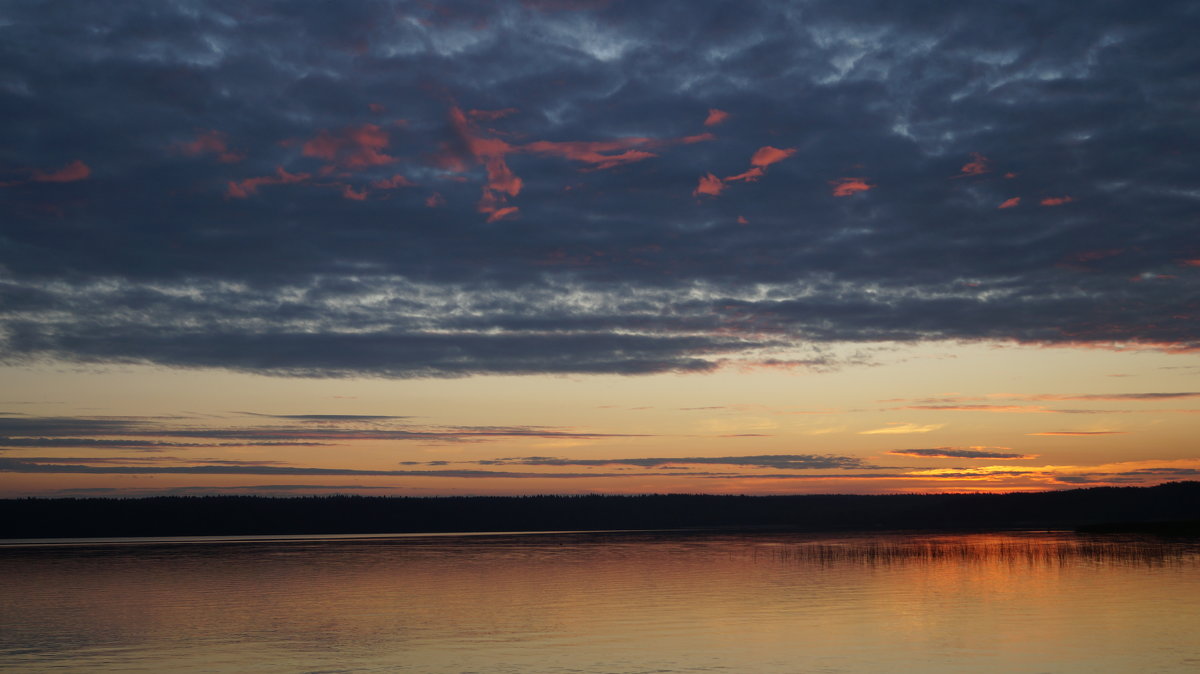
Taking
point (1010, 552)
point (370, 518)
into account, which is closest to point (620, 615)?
point (1010, 552)

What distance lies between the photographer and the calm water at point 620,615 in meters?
28.2

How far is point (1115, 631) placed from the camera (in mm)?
32406

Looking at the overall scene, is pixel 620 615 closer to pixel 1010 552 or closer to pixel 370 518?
pixel 1010 552

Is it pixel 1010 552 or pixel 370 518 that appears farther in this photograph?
pixel 370 518

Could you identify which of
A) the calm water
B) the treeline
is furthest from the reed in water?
the treeline

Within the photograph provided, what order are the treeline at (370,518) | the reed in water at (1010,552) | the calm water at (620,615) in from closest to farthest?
the calm water at (620,615) → the reed in water at (1010,552) → the treeline at (370,518)

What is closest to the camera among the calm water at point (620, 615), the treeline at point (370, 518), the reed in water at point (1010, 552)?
the calm water at point (620, 615)

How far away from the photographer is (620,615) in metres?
38.7

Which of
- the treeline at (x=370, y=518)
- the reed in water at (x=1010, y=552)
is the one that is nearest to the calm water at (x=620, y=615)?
the reed in water at (x=1010, y=552)

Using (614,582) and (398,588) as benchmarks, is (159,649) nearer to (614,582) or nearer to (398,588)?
(398,588)

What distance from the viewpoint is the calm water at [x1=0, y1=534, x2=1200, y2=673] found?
→ 28250 millimetres

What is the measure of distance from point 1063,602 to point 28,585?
165 ft

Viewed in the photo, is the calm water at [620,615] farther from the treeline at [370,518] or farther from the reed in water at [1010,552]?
the treeline at [370,518]

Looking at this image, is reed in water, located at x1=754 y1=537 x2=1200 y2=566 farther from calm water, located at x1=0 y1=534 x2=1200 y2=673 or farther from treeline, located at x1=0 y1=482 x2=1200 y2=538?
treeline, located at x1=0 y1=482 x2=1200 y2=538
